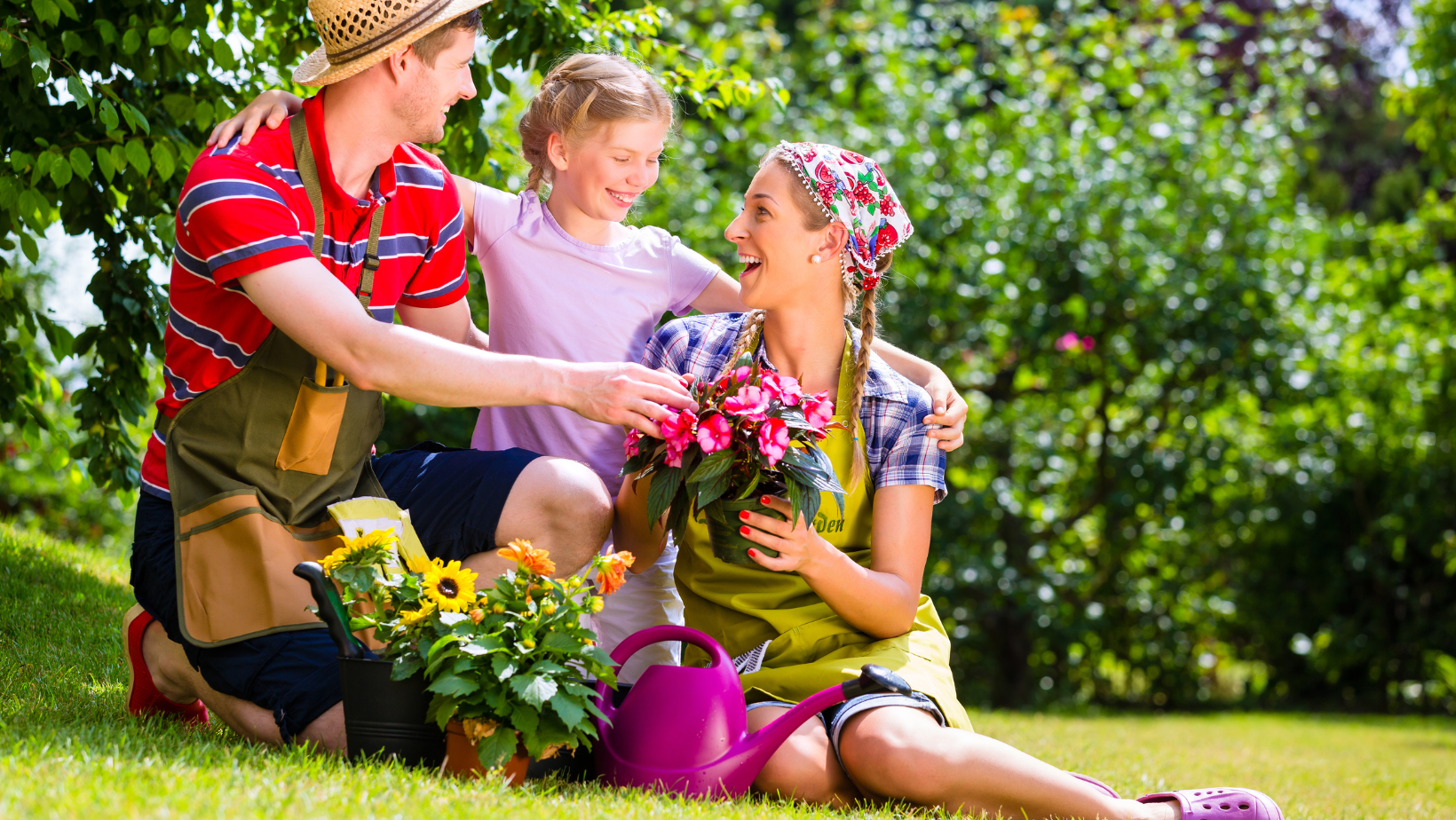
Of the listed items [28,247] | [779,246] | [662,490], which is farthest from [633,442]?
[28,247]

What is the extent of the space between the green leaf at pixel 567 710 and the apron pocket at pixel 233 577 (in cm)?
68

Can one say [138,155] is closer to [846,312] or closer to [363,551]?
[363,551]

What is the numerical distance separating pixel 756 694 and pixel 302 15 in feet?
9.43

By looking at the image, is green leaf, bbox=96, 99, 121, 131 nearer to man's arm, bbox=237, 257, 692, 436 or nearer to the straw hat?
the straw hat

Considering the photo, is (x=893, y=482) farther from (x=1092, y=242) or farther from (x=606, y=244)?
(x=1092, y=242)

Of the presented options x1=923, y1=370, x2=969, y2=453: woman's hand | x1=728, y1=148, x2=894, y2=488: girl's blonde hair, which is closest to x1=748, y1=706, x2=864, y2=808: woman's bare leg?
x1=728, y1=148, x2=894, y2=488: girl's blonde hair

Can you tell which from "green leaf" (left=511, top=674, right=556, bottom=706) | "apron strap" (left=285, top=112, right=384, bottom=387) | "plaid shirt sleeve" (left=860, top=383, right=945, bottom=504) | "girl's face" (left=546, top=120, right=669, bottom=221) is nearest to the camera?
"green leaf" (left=511, top=674, right=556, bottom=706)

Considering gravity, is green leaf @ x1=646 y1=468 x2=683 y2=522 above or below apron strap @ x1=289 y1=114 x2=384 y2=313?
below

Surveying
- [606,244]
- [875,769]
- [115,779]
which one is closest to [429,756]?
[115,779]

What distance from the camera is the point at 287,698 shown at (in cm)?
246

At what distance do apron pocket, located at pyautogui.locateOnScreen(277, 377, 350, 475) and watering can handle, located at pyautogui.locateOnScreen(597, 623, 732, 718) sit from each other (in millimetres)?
791

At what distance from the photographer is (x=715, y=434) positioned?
2461 millimetres

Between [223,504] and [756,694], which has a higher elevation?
[223,504]

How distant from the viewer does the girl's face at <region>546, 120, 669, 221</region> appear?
10.3 feet
